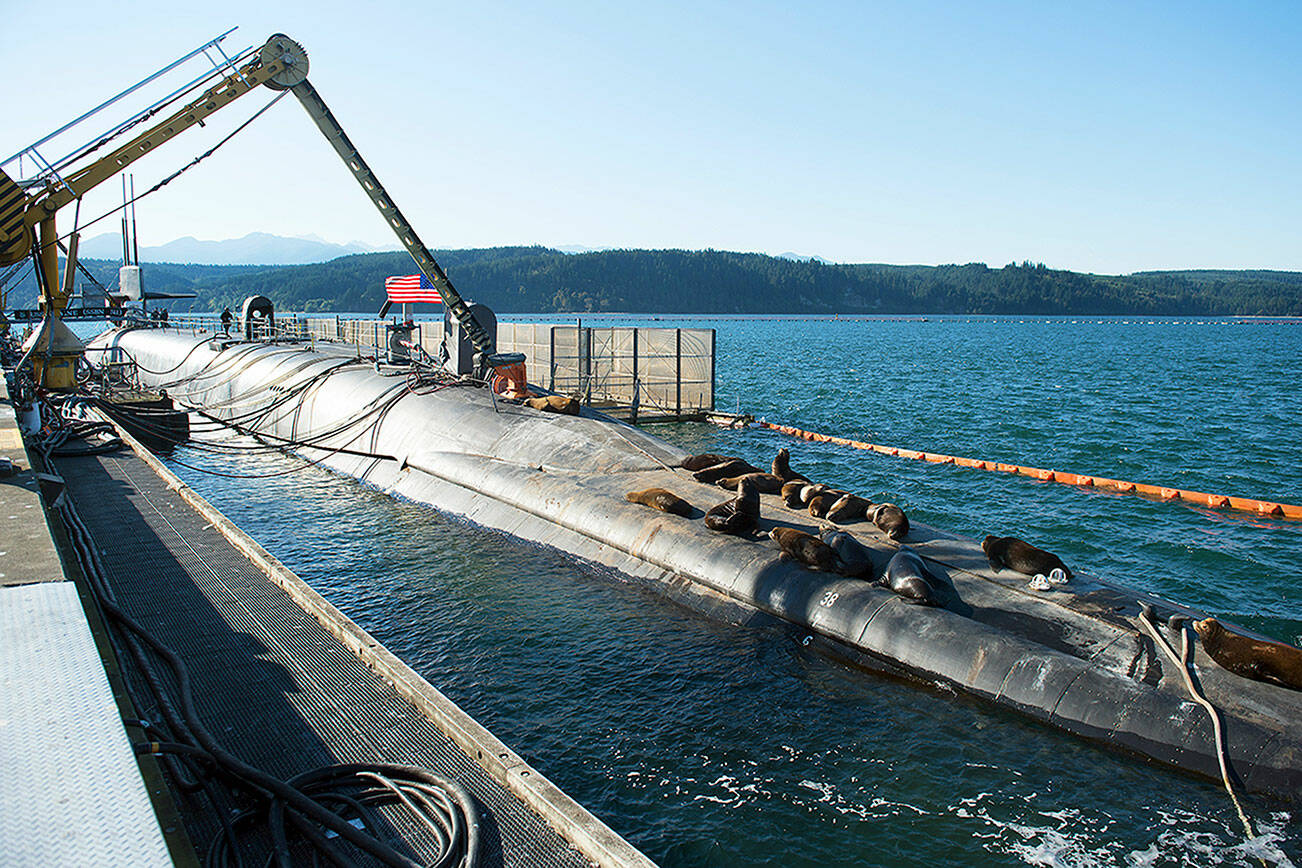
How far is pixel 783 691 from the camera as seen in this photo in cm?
1152

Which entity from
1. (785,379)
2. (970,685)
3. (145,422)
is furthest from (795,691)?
(785,379)

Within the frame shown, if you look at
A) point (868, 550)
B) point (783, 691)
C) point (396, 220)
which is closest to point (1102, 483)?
point (868, 550)

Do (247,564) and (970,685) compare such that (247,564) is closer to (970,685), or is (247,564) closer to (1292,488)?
(970,685)

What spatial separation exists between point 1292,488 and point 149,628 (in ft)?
103

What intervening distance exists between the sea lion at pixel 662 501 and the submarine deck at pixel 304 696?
22.4 ft

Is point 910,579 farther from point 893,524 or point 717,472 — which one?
point 717,472

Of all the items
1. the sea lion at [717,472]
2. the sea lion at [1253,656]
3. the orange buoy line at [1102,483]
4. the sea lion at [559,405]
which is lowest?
the orange buoy line at [1102,483]

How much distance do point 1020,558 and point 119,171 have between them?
29.1m

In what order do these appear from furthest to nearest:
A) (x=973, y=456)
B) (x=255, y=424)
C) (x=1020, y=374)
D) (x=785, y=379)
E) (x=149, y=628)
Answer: (x=1020, y=374)
(x=785, y=379)
(x=973, y=456)
(x=255, y=424)
(x=149, y=628)

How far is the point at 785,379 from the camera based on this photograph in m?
70.2

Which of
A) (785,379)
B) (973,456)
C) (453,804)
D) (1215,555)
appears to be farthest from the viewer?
(785,379)

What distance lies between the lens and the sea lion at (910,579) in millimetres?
12438

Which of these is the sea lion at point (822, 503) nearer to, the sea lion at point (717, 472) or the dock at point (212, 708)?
the sea lion at point (717, 472)

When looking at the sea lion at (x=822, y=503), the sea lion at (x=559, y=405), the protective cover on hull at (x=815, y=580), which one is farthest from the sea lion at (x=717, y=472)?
the sea lion at (x=559, y=405)
